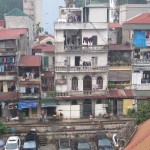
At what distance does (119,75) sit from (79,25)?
7.54m

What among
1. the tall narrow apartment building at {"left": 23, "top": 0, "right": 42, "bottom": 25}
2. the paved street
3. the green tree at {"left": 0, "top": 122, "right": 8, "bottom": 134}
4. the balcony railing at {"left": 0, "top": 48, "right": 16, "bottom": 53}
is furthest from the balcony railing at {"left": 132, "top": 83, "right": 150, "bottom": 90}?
the tall narrow apartment building at {"left": 23, "top": 0, "right": 42, "bottom": 25}

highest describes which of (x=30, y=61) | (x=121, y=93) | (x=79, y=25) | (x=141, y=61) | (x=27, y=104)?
(x=79, y=25)

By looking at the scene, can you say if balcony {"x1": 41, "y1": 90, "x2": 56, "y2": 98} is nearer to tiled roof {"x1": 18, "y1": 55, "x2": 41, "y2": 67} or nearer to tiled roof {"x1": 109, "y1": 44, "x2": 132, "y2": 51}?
tiled roof {"x1": 18, "y1": 55, "x2": 41, "y2": 67}

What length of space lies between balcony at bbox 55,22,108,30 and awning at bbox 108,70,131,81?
18.1 feet

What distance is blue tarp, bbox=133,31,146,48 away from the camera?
45031 mm

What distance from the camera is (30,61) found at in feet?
146

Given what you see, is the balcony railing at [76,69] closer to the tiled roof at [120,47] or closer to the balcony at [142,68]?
the tiled roof at [120,47]

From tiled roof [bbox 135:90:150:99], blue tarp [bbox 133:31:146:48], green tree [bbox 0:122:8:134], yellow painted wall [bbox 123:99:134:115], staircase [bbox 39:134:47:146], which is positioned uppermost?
blue tarp [bbox 133:31:146:48]

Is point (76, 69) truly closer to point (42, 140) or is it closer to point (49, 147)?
point (42, 140)

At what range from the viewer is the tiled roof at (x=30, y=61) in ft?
143

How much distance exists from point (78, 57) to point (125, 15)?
15.0 meters

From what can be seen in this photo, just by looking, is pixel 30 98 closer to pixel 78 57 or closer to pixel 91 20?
pixel 78 57

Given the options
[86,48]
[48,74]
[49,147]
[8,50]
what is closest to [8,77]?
[8,50]

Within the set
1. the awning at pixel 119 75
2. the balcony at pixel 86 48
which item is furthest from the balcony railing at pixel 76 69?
the awning at pixel 119 75
